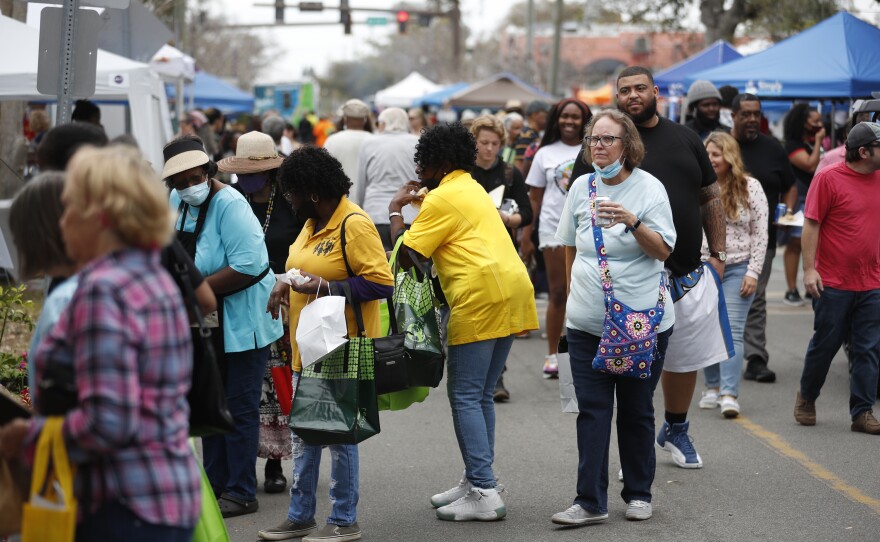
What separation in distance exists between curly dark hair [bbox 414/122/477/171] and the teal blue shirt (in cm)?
89

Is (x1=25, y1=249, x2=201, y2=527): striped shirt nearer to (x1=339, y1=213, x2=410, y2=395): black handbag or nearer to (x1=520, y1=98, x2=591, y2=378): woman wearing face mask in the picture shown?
(x1=339, y1=213, x2=410, y2=395): black handbag

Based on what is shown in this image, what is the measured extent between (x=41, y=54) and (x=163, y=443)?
3.99 m

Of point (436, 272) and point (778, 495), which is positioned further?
point (778, 495)

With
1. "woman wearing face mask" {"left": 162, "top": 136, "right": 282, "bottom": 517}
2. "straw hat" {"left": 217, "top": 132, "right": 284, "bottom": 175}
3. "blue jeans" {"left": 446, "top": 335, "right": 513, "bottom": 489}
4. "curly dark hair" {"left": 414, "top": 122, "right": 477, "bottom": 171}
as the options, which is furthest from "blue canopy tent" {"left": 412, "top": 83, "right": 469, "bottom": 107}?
"blue jeans" {"left": 446, "top": 335, "right": 513, "bottom": 489}

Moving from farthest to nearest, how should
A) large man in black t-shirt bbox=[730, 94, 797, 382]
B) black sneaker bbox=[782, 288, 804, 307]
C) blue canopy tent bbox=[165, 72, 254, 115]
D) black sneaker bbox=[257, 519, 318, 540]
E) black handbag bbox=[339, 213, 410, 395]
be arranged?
blue canopy tent bbox=[165, 72, 254, 115]
black sneaker bbox=[782, 288, 804, 307]
large man in black t-shirt bbox=[730, 94, 797, 382]
black sneaker bbox=[257, 519, 318, 540]
black handbag bbox=[339, 213, 410, 395]

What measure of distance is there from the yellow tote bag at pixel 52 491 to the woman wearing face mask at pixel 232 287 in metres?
2.36

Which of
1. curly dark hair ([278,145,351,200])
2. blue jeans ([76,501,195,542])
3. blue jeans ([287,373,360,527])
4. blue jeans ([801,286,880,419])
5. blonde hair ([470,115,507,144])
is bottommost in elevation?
blue jeans ([287,373,360,527])

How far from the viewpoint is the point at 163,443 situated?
2943mm

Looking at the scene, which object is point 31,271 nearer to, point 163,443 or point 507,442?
point 163,443

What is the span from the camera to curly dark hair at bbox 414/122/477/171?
5676 mm

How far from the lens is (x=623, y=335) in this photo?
532 centimetres

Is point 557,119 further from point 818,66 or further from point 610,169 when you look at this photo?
point 818,66

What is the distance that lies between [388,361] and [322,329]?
370mm

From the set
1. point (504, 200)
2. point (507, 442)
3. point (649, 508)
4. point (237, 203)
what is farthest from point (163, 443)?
point (504, 200)
